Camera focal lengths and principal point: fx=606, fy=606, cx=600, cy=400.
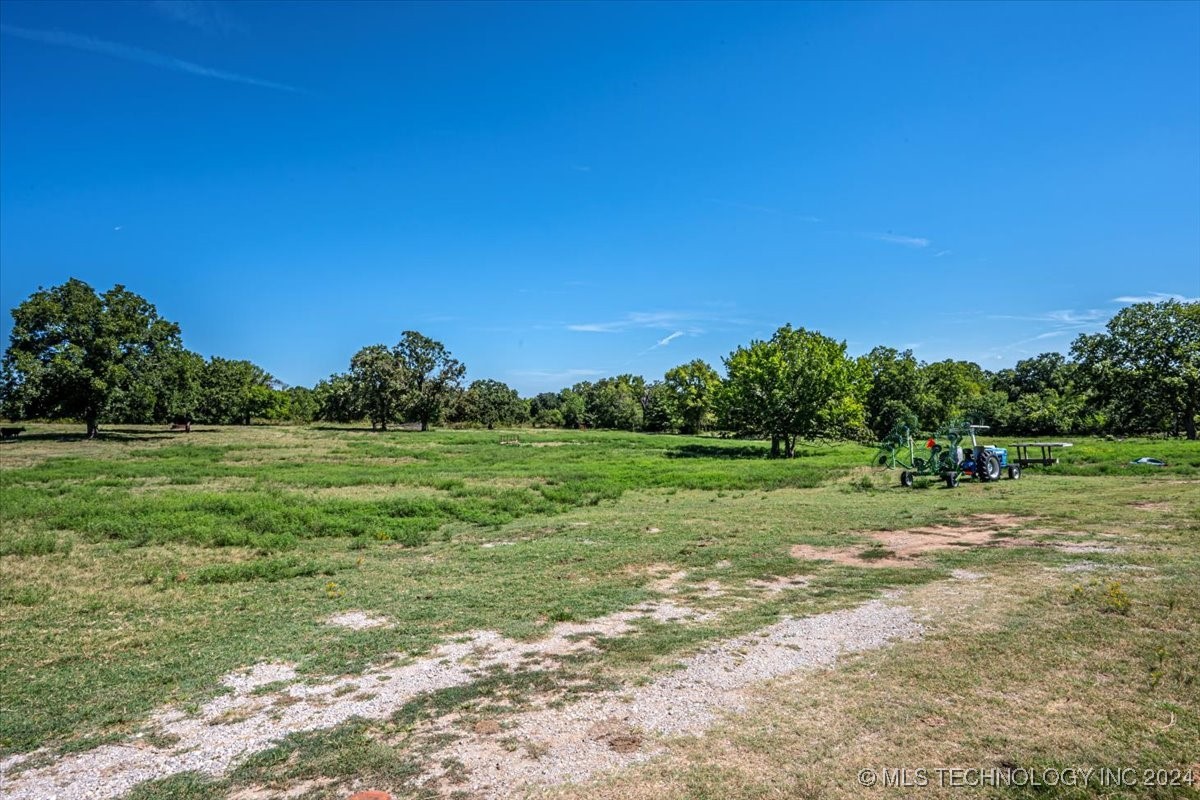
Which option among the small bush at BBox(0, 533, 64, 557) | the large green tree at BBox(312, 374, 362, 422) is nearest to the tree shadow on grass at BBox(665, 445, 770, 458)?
the small bush at BBox(0, 533, 64, 557)

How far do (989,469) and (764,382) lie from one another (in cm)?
2259

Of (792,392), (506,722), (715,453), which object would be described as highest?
(792,392)

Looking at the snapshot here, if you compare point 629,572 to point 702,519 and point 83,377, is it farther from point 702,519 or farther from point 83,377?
point 83,377

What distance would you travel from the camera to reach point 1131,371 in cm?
→ 5756

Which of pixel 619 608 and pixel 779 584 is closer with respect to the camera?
pixel 619 608

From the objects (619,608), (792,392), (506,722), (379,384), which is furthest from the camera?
(379,384)

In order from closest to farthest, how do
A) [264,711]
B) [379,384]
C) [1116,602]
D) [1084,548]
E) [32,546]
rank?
[264,711]
[1116,602]
[1084,548]
[32,546]
[379,384]

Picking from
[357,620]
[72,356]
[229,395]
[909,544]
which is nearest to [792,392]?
[909,544]

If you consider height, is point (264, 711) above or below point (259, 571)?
above

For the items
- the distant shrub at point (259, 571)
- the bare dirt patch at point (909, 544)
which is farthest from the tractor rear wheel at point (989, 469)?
the distant shrub at point (259, 571)

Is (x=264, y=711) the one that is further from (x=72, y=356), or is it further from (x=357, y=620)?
(x=72, y=356)

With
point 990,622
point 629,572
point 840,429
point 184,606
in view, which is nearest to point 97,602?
point 184,606

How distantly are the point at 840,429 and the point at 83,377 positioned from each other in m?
65.8

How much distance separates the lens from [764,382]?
4981 cm
